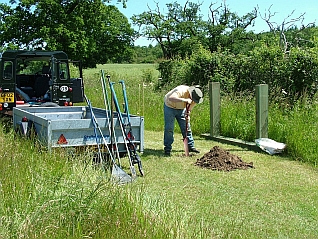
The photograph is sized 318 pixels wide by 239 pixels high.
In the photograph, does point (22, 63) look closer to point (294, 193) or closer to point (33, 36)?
point (294, 193)

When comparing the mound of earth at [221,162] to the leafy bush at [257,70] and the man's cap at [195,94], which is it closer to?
the man's cap at [195,94]

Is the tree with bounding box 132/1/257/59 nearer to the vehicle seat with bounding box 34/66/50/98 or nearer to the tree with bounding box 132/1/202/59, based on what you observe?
the tree with bounding box 132/1/202/59

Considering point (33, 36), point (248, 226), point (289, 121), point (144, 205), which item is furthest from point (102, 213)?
point (33, 36)

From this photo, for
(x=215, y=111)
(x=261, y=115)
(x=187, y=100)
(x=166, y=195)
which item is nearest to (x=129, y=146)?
(x=166, y=195)

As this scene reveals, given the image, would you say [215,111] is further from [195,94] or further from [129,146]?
[129,146]

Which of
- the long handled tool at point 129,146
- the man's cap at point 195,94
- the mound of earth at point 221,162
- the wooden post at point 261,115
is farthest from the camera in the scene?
the wooden post at point 261,115

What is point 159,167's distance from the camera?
30.6 ft

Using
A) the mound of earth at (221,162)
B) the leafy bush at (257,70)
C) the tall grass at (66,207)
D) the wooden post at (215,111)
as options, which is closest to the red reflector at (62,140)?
the tall grass at (66,207)

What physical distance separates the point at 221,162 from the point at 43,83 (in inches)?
230

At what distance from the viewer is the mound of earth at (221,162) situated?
30.1ft

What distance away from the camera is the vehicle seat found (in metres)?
12.9

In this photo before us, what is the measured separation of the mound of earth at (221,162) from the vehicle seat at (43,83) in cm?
518

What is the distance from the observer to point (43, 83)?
13.0 meters

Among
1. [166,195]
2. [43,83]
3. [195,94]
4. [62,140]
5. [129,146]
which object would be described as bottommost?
[166,195]
